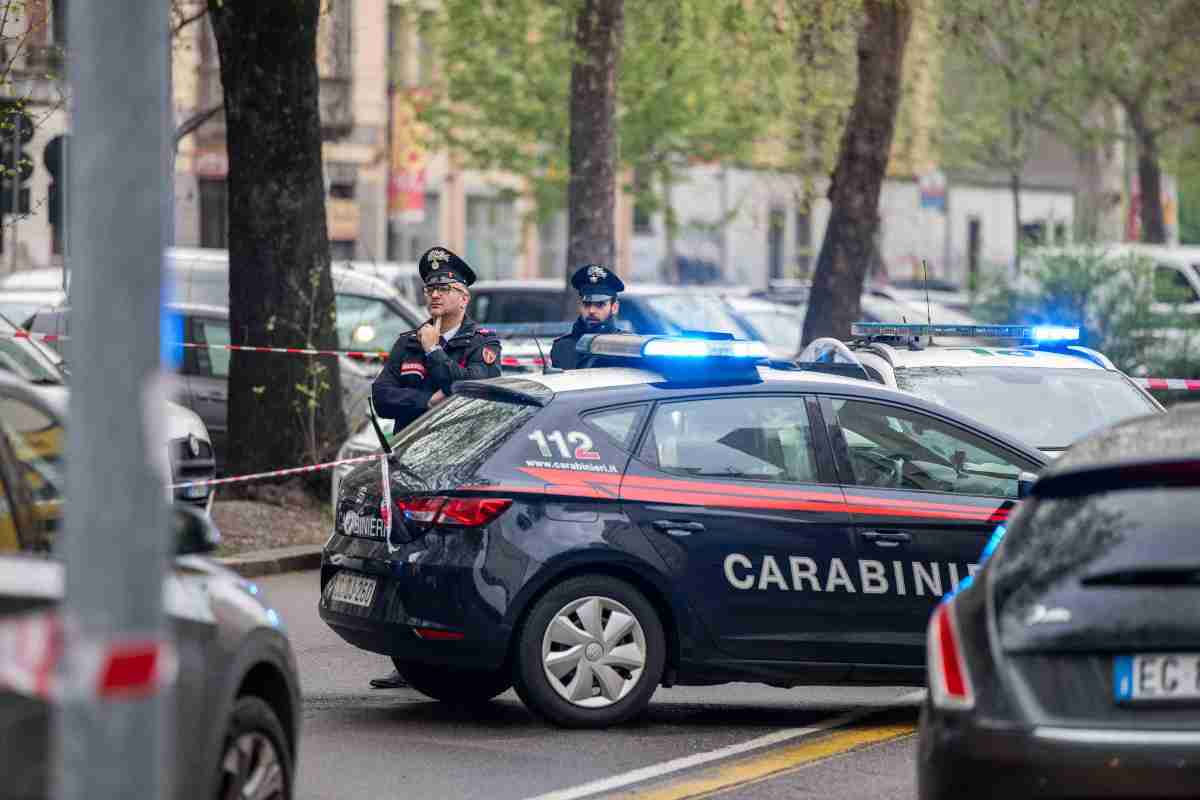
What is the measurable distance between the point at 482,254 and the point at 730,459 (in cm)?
4439

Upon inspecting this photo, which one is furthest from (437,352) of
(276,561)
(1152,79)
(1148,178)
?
(1148,178)

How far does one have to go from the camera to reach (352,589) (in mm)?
9266

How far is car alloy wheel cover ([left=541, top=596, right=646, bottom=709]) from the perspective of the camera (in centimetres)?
892

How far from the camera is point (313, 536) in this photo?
621 inches

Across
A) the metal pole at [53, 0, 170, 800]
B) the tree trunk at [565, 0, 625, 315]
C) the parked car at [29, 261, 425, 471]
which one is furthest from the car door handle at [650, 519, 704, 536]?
the tree trunk at [565, 0, 625, 315]

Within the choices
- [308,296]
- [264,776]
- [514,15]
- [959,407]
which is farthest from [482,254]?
[264,776]

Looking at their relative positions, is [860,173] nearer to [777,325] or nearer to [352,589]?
[777,325]

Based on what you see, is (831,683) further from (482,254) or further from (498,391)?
(482,254)

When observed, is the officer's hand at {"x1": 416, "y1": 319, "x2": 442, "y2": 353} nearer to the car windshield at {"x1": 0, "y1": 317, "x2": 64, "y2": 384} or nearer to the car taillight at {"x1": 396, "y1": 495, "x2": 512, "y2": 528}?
the car taillight at {"x1": 396, "y1": 495, "x2": 512, "y2": 528}

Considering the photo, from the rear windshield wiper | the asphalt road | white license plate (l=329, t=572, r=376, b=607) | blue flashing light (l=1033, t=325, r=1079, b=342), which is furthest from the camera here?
blue flashing light (l=1033, t=325, r=1079, b=342)

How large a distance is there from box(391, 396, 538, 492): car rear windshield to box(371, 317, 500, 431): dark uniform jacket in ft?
4.90

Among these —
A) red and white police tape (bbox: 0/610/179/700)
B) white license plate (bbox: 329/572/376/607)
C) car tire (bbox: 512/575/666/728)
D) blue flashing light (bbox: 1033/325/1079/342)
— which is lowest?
car tire (bbox: 512/575/666/728)

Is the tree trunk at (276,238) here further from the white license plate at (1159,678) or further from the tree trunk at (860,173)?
the white license plate at (1159,678)

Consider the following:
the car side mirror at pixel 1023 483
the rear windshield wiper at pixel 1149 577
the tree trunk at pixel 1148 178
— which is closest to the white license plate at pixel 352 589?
the car side mirror at pixel 1023 483
